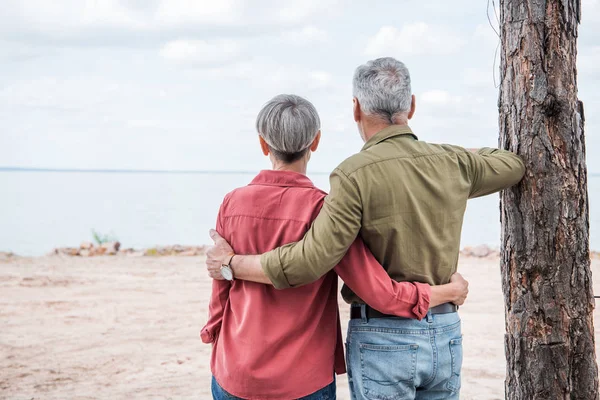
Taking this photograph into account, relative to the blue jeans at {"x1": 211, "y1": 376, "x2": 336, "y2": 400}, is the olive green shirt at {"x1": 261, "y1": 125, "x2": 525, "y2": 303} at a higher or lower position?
higher

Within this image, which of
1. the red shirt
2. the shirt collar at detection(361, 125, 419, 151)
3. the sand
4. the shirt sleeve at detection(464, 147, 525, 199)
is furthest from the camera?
the sand

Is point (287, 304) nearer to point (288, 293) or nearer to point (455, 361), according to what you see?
point (288, 293)

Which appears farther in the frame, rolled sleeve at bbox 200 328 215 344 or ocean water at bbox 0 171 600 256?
ocean water at bbox 0 171 600 256

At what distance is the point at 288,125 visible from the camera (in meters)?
2.47

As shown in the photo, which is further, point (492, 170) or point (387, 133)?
point (492, 170)

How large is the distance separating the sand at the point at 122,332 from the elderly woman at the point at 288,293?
286 cm

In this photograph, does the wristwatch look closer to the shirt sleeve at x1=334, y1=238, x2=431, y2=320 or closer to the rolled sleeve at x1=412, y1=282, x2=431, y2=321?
the shirt sleeve at x1=334, y1=238, x2=431, y2=320

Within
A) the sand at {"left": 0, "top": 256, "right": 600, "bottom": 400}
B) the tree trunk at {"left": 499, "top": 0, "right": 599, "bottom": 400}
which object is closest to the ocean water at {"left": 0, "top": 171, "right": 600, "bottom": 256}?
the sand at {"left": 0, "top": 256, "right": 600, "bottom": 400}

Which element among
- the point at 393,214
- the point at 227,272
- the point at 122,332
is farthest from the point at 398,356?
the point at 122,332

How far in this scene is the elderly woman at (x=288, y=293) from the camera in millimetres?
2479

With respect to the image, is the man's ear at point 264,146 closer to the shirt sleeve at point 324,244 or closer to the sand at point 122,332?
the shirt sleeve at point 324,244

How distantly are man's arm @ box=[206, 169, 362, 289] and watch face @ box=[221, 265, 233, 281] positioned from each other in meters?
0.12

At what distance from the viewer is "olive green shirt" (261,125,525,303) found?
2387 millimetres

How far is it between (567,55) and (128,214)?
26.5 m
